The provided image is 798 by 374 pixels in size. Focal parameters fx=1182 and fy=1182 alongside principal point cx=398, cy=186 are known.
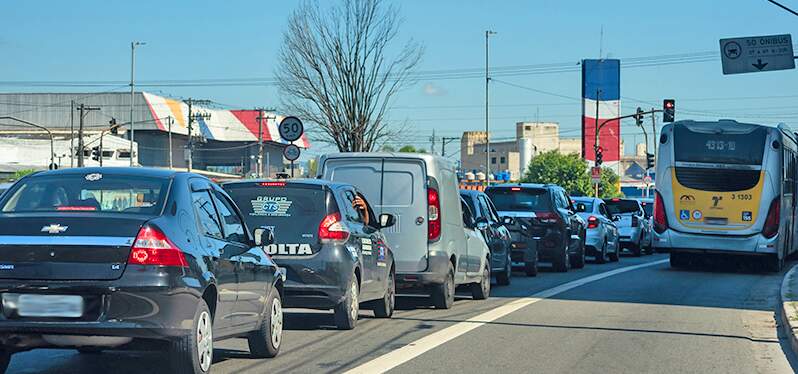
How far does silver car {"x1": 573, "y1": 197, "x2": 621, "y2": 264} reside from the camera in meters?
30.4

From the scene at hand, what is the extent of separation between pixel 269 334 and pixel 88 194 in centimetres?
246

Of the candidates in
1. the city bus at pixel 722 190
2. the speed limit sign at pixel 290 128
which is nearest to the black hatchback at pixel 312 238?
the speed limit sign at pixel 290 128

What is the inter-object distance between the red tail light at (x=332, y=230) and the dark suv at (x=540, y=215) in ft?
38.1

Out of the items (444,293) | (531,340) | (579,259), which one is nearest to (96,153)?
(579,259)

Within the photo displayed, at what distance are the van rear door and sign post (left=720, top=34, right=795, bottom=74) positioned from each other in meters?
14.5

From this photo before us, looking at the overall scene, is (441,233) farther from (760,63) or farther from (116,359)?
(760,63)

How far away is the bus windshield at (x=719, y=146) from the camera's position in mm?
26359

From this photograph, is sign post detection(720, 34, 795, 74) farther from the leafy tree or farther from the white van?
the leafy tree

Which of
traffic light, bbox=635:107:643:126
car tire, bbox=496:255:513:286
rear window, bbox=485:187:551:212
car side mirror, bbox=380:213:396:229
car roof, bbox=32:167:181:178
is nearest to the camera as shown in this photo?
car roof, bbox=32:167:181:178

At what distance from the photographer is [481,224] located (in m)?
18.9

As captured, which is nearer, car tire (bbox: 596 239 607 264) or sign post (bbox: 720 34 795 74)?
sign post (bbox: 720 34 795 74)

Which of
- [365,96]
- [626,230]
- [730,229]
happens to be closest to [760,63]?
[730,229]

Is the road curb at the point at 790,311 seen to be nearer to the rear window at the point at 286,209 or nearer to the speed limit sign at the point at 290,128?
the rear window at the point at 286,209

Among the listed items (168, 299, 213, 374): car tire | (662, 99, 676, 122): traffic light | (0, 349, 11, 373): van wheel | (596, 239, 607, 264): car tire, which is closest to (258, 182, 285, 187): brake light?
(168, 299, 213, 374): car tire
